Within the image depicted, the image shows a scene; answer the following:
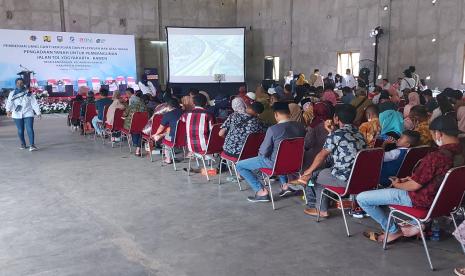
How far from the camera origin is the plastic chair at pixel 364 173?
3.49 m

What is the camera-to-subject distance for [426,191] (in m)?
3.00

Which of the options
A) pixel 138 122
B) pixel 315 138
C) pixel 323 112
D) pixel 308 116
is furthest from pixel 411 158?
pixel 138 122

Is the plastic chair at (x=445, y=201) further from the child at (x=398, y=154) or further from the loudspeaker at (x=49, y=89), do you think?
the loudspeaker at (x=49, y=89)

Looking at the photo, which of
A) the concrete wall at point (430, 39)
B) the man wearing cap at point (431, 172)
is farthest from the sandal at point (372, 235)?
the concrete wall at point (430, 39)

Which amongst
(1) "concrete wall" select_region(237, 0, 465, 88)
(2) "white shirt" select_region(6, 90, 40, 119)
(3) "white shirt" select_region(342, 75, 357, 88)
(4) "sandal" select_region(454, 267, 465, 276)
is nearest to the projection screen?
(1) "concrete wall" select_region(237, 0, 465, 88)

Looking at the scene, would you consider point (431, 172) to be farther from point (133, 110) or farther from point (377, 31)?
point (377, 31)

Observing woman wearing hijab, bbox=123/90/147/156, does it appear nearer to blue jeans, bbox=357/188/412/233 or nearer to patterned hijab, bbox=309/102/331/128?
patterned hijab, bbox=309/102/331/128

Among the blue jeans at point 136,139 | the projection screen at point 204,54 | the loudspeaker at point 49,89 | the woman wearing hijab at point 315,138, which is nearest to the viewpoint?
the woman wearing hijab at point 315,138

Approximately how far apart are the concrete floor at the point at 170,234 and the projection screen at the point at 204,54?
11327mm

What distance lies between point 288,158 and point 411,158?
1.14m

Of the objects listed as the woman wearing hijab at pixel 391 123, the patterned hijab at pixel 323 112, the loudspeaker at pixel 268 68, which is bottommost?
the woman wearing hijab at pixel 391 123

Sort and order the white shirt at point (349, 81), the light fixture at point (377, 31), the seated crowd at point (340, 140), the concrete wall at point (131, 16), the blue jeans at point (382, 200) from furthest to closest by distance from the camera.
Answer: the concrete wall at point (131, 16) < the white shirt at point (349, 81) < the light fixture at point (377, 31) < the blue jeans at point (382, 200) < the seated crowd at point (340, 140)

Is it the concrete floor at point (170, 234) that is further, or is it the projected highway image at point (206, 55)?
the projected highway image at point (206, 55)

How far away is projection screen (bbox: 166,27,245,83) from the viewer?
54.4 ft
